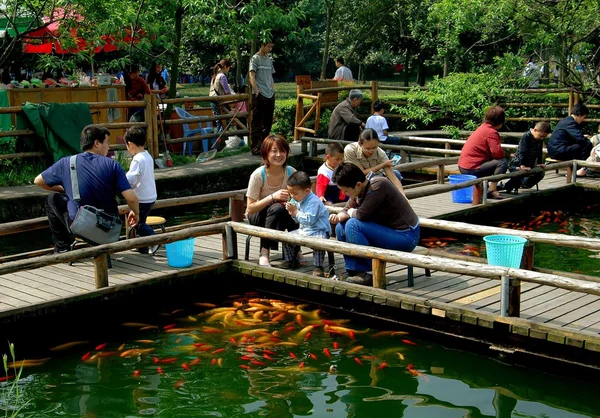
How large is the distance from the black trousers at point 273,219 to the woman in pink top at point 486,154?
4.42 m

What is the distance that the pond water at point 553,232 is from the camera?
1006 cm

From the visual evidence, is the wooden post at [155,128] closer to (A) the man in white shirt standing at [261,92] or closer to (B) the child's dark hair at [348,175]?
(A) the man in white shirt standing at [261,92]

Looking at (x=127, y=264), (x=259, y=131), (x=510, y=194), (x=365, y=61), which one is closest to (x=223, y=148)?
(x=259, y=131)

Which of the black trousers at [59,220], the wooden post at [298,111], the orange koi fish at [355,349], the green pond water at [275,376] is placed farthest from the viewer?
the wooden post at [298,111]

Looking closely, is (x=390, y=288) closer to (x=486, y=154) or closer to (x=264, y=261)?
(x=264, y=261)

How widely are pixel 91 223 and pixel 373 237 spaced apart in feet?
8.24

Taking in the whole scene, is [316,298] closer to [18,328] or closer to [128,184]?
[128,184]

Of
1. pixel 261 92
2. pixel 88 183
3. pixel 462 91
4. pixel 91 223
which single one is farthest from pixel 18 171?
pixel 462 91

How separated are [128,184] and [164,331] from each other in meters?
1.40

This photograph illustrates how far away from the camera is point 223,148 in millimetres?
16656

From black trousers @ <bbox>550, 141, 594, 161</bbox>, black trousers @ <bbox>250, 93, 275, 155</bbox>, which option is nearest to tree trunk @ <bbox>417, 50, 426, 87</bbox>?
black trousers @ <bbox>250, 93, 275, 155</bbox>

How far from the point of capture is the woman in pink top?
11673 millimetres

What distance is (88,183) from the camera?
24.7 feet

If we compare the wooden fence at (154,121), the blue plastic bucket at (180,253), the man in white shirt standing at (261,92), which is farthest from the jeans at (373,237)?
the man in white shirt standing at (261,92)
